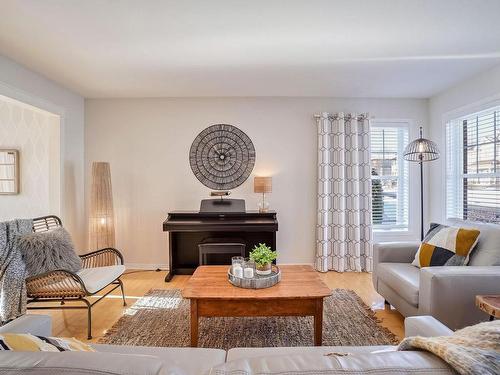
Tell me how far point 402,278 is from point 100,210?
3.50 m

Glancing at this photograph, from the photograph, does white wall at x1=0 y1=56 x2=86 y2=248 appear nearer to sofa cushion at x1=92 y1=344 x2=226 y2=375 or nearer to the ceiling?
the ceiling

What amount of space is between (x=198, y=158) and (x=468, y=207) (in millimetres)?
3566

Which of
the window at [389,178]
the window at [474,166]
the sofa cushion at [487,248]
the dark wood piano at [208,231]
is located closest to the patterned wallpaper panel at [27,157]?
the dark wood piano at [208,231]

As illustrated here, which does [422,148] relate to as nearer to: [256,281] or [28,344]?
[256,281]

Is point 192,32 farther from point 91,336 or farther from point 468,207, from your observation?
point 468,207

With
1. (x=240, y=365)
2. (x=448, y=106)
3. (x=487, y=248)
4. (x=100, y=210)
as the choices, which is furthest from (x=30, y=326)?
(x=448, y=106)

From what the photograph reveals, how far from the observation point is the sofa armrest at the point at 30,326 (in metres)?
1.28

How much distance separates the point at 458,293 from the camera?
2.05 m

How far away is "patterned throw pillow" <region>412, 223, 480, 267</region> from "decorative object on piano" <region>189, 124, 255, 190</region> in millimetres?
2374

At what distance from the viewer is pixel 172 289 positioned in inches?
135

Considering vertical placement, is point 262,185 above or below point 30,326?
above

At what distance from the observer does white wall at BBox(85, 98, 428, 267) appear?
4234mm

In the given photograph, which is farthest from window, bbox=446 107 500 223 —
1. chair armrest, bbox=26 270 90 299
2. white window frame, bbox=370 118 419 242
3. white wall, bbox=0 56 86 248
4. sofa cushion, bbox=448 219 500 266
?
white wall, bbox=0 56 86 248

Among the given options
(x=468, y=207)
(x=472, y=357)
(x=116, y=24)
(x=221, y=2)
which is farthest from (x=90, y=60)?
(x=468, y=207)
